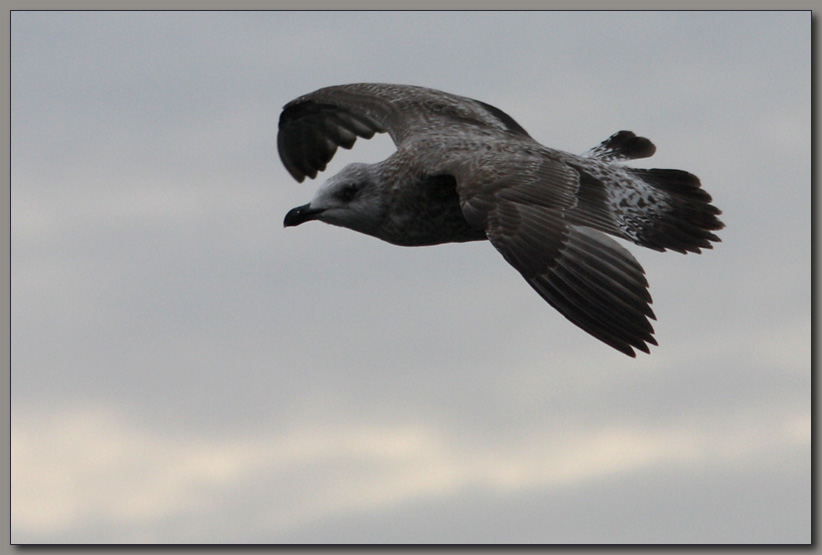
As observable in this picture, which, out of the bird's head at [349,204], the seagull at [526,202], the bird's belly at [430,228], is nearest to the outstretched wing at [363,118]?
the seagull at [526,202]

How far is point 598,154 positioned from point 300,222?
2.66 metres

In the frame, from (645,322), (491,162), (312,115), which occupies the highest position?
(312,115)

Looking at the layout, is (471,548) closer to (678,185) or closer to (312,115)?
(678,185)

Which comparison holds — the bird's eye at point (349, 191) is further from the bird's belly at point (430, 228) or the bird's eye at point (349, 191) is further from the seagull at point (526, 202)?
the bird's belly at point (430, 228)

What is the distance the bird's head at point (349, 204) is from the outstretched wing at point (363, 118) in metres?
0.79

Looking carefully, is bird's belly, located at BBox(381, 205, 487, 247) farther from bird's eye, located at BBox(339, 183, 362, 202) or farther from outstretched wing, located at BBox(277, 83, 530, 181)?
outstretched wing, located at BBox(277, 83, 530, 181)

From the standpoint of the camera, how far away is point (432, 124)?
41.3 ft

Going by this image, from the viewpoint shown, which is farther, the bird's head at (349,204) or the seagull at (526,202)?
the bird's head at (349,204)

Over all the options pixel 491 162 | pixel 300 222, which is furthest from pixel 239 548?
pixel 491 162

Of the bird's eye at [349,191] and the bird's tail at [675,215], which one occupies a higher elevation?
the bird's eye at [349,191]

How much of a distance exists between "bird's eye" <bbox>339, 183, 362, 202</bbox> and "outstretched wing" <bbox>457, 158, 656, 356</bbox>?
1339 millimetres

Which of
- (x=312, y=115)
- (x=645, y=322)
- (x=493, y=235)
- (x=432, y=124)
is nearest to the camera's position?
(x=645, y=322)

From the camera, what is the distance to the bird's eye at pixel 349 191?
11.7 meters

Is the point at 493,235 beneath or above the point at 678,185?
beneath
